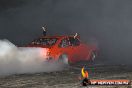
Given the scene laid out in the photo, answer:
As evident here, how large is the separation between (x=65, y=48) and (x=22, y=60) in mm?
2679

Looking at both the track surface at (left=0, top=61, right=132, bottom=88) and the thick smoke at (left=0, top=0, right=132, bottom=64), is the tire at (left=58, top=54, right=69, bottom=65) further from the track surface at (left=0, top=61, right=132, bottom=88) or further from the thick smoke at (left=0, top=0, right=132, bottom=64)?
the thick smoke at (left=0, top=0, right=132, bottom=64)

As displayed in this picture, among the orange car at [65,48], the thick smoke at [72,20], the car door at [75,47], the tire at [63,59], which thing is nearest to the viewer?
Answer: the orange car at [65,48]

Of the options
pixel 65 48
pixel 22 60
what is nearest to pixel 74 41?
pixel 65 48

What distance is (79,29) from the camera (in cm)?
3409

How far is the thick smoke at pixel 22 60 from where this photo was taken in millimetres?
15258

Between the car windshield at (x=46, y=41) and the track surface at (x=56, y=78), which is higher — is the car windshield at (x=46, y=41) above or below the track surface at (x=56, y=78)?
above

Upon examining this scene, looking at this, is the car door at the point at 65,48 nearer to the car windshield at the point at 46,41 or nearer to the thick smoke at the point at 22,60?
the car windshield at the point at 46,41

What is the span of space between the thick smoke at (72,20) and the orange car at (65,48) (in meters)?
9.24

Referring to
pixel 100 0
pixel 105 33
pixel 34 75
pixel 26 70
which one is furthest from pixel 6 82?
pixel 100 0

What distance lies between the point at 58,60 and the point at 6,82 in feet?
16.3

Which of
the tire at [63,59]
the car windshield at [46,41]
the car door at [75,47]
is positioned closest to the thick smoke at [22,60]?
the tire at [63,59]

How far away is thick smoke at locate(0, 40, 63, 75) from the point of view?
15.3 meters

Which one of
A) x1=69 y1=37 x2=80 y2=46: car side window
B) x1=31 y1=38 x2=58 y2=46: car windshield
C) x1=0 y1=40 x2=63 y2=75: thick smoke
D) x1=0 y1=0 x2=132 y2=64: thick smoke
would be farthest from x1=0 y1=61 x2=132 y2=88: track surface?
x1=0 y1=0 x2=132 y2=64: thick smoke

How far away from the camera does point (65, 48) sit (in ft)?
58.3
